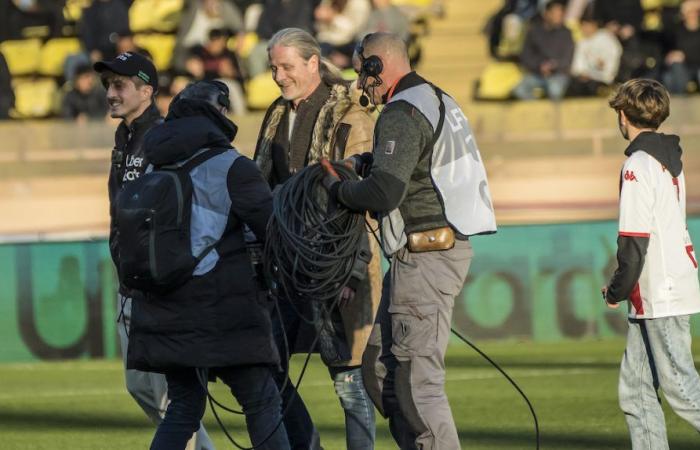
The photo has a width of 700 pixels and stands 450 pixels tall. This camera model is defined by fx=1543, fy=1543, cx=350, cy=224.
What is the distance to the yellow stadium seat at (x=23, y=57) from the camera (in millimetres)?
21959

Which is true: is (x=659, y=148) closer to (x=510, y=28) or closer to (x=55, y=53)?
(x=510, y=28)

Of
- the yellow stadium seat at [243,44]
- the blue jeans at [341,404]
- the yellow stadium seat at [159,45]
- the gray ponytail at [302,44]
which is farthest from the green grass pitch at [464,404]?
the yellow stadium seat at [159,45]

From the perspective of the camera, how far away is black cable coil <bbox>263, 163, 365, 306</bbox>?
21.5 feet

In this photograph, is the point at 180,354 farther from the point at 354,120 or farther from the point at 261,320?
the point at 354,120

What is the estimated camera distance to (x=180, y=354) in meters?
6.28

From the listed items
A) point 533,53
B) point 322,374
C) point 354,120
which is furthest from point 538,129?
point 354,120

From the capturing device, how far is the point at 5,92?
66.5 feet

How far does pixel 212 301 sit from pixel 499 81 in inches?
610

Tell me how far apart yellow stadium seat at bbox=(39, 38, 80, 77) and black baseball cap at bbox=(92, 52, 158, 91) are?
14.6 m

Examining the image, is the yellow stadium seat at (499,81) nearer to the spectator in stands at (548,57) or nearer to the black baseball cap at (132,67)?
the spectator in stands at (548,57)

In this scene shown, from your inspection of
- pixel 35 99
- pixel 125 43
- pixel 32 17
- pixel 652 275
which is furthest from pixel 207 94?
pixel 32 17

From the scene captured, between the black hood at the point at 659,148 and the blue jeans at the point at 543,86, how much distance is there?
531 inches

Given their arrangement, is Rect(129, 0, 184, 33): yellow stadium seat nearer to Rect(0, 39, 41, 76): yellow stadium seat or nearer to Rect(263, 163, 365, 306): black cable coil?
Rect(0, 39, 41, 76): yellow stadium seat

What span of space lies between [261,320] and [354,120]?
1366mm
